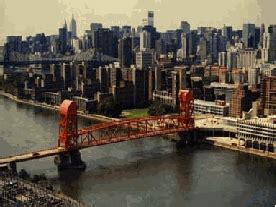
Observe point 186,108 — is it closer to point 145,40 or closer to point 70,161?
point 70,161

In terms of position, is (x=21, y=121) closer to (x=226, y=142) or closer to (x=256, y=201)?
(x=226, y=142)

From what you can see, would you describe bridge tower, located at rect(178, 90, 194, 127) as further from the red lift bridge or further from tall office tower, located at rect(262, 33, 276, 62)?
tall office tower, located at rect(262, 33, 276, 62)

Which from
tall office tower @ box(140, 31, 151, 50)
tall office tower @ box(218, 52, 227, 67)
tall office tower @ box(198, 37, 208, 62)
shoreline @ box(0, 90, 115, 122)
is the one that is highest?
tall office tower @ box(140, 31, 151, 50)

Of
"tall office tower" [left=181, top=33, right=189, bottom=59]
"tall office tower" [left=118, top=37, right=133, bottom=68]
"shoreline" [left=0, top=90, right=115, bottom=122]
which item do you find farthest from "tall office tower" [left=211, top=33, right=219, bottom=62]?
"shoreline" [left=0, top=90, right=115, bottom=122]

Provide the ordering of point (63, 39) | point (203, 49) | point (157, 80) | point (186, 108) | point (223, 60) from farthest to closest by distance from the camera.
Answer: point (63, 39)
point (203, 49)
point (223, 60)
point (157, 80)
point (186, 108)

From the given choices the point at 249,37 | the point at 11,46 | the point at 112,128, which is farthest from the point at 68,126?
the point at 11,46
